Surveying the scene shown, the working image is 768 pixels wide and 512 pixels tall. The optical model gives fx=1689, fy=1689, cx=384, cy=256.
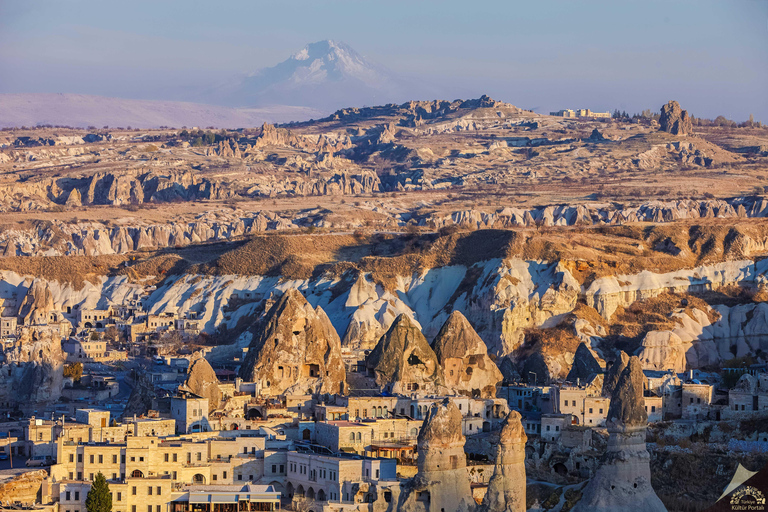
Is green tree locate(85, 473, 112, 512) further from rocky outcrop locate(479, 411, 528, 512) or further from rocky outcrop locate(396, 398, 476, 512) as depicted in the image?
rocky outcrop locate(479, 411, 528, 512)

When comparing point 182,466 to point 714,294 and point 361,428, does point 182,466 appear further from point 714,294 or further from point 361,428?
point 714,294

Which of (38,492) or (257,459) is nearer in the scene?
(38,492)

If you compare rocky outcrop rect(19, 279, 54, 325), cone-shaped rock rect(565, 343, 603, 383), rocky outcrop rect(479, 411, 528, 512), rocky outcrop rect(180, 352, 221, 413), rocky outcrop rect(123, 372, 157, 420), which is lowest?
rocky outcrop rect(479, 411, 528, 512)

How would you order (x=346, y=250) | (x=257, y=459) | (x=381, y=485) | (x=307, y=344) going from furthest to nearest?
(x=346, y=250)
(x=307, y=344)
(x=257, y=459)
(x=381, y=485)

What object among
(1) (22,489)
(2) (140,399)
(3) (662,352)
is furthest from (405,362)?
(1) (22,489)

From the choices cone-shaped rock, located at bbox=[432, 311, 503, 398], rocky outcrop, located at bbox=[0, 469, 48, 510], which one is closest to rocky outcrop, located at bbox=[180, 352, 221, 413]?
cone-shaped rock, located at bbox=[432, 311, 503, 398]

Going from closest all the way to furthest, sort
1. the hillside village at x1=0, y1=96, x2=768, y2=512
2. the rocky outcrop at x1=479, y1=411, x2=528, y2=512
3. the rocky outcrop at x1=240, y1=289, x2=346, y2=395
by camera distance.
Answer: the rocky outcrop at x1=479, y1=411, x2=528, y2=512, the hillside village at x1=0, y1=96, x2=768, y2=512, the rocky outcrop at x1=240, y1=289, x2=346, y2=395

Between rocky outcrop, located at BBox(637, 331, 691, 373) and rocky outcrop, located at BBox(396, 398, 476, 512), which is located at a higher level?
rocky outcrop, located at BBox(637, 331, 691, 373)

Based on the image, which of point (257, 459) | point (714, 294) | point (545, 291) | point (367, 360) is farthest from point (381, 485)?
point (714, 294)
